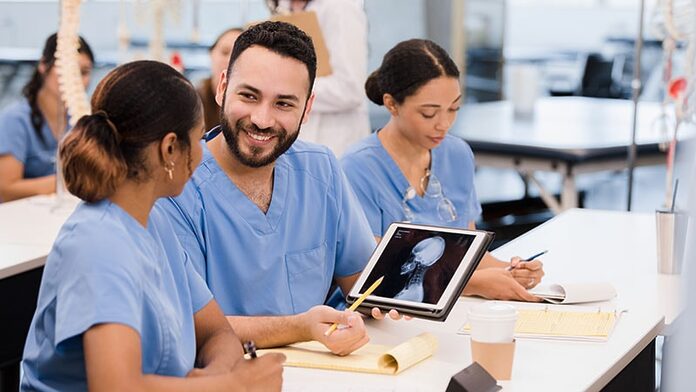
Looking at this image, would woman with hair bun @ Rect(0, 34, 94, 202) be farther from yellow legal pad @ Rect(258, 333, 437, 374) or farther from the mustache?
yellow legal pad @ Rect(258, 333, 437, 374)

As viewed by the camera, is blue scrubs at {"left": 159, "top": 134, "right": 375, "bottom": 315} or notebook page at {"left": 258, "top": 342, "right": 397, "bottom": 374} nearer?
notebook page at {"left": 258, "top": 342, "right": 397, "bottom": 374}

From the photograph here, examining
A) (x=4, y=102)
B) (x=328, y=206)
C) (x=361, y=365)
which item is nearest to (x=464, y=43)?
(x=4, y=102)

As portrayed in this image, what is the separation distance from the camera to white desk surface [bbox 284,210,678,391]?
1.67m

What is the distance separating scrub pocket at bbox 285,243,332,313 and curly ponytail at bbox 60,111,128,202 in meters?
0.61

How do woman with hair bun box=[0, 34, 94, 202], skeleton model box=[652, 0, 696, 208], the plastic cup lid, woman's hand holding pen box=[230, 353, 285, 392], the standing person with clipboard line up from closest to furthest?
woman's hand holding pen box=[230, 353, 285, 392]
the plastic cup lid
skeleton model box=[652, 0, 696, 208]
the standing person with clipboard
woman with hair bun box=[0, 34, 94, 202]

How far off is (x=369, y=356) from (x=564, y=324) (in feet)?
1.51

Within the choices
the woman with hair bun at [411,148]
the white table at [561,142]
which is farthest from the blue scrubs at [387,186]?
the white table at [561,142]

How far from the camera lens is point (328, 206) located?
212cm

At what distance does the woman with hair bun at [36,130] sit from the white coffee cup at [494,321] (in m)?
2.31

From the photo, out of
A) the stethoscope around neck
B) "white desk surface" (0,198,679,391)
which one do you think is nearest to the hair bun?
the stethoscope around neck

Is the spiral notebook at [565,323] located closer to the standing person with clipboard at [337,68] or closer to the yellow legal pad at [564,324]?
the yellow legal pad at [564,324]

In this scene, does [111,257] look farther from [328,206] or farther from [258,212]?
[328,206]

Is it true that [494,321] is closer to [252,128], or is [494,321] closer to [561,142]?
[252,128]

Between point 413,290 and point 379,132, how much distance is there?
33.1 inches
